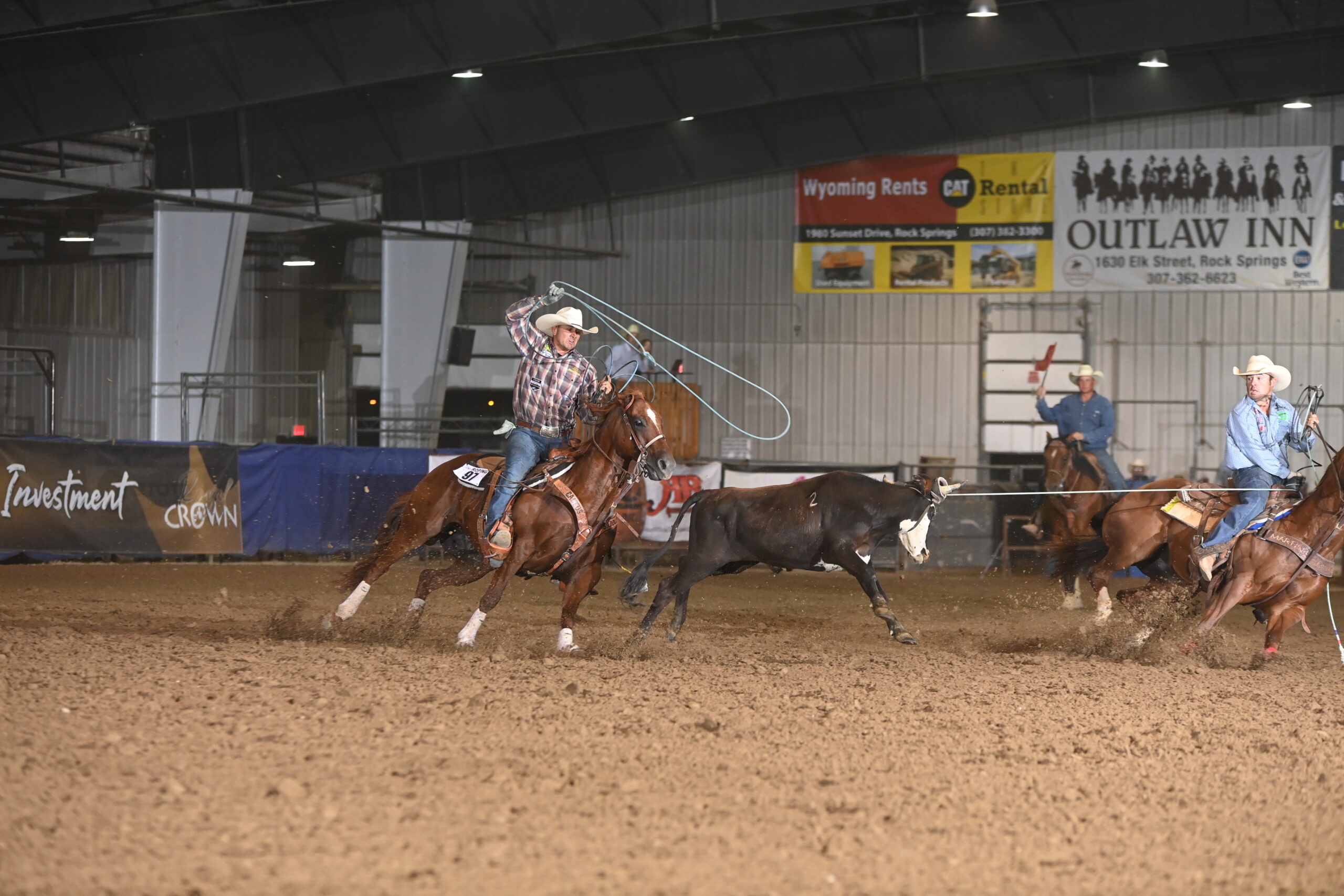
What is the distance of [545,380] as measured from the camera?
25.1 feet

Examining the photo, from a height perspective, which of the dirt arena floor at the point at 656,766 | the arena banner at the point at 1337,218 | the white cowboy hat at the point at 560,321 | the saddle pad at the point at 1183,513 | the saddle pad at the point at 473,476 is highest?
the arena banner at the point at 1337,218

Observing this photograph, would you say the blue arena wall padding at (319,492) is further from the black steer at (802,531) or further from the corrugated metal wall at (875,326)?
the black steer at (802,531)

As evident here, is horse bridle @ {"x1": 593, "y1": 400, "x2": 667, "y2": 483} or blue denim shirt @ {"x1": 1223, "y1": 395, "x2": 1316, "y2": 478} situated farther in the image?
blue denim shirt @ {"x1": 1223, "y1": 395, "x2": 1316, "y2": 478}

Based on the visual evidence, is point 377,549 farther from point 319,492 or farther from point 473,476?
point 319,492

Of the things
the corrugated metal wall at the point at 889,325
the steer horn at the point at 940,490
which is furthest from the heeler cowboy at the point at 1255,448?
the corrugated metal wall at the point at 889,325

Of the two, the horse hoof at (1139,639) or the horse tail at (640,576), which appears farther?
the horse tail at (640,576)

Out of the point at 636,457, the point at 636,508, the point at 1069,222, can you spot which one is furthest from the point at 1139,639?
the point at 1069,222

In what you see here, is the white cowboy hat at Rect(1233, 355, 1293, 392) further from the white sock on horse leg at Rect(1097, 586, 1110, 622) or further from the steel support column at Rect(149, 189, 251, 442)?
the steel support column at Rect(149, 189, 251, 442)

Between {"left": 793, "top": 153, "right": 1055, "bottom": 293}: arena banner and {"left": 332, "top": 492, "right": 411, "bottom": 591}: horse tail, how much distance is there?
13.8 meters

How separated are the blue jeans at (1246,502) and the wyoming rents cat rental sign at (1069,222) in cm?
1323

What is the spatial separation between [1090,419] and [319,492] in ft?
28.8

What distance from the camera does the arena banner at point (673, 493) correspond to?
50.1 ft

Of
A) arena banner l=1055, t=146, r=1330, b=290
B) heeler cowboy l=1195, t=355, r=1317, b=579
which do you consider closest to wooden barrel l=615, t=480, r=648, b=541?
heeler cowboy l=1195, t=355, r=1317, b=579

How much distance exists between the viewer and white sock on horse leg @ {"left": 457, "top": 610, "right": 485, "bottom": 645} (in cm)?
738
